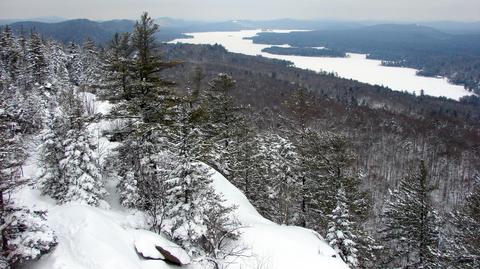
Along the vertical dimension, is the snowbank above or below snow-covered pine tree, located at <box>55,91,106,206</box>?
below

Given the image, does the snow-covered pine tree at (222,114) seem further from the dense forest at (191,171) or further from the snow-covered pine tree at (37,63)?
the snow-covered pine tree at (37,63)

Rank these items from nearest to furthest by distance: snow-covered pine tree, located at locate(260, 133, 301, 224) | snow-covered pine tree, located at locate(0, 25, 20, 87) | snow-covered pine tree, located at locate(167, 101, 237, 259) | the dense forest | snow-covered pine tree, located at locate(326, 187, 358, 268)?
snow-covered pine tree, located at locate(167, 101, 237, 259) → the dense forest → snow-covered pine tree, located at locate(326, 187, 358, 268) → snow-covered pine tree, located at locate(260, 133, 301, 224) → snow-covered pine tree, located at locate(0, 25, 20, 87)

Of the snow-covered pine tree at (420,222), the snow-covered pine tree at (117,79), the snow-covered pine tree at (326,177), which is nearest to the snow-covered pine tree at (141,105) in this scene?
the snow-covered pine tree at (117,79)

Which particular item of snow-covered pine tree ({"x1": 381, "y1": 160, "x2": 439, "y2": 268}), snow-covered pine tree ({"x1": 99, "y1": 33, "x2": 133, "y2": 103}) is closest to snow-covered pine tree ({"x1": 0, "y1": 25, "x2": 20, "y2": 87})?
snow-covered pine tree ({"x1": 99, "y1": 33, "x2": 133, "y2": 103})

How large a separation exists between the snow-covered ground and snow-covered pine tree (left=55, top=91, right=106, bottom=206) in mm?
959

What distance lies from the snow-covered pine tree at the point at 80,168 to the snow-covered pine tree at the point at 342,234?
1360 cm

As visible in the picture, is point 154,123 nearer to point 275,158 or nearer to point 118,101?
point 118,101

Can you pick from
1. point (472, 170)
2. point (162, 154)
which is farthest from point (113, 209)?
point (472, 170)

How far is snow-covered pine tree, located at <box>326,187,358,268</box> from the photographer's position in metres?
22.9

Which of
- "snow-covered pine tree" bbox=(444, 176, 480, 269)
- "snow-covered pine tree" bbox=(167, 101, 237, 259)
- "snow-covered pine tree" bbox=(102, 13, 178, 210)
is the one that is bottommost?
"snow-covered pine tree" bbox=(444, 176, 480, 269)

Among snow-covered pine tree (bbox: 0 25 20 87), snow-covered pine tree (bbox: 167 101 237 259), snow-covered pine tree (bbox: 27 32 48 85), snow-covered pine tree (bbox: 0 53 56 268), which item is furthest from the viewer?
snow-covered pine tree (bbox: 0 25 20 87)

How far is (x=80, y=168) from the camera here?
60.3ft

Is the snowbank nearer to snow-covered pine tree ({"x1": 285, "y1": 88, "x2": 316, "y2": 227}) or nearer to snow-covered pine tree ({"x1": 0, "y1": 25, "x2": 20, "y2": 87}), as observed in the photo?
snow-covered pine tree ({"x1": 285, "y1": 88, "x2": 316, "y2": 227})

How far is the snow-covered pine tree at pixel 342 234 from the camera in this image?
22.9 meters
